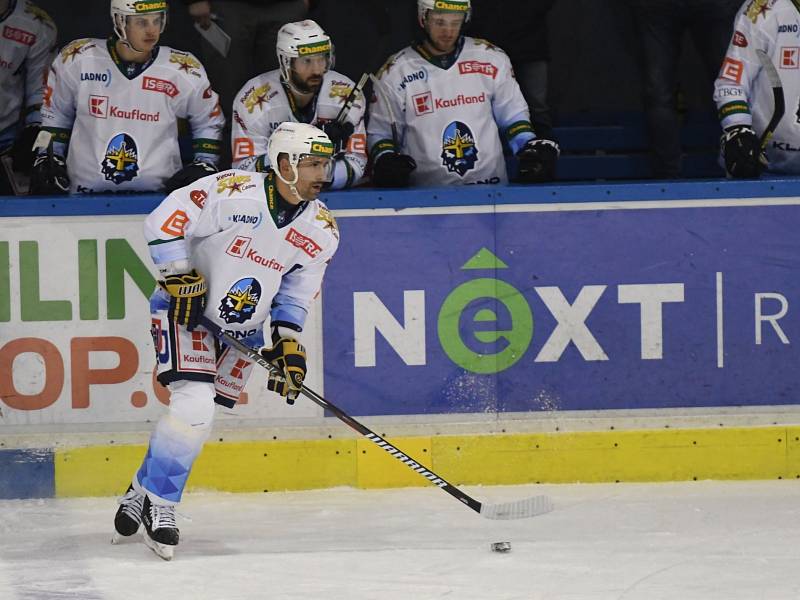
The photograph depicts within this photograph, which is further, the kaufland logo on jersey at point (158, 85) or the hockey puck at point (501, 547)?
the kaufland logo on jersey at point (158, 85)

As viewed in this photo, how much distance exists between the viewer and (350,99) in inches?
243

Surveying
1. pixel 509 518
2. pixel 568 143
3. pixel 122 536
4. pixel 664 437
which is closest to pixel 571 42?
pixel 568 143

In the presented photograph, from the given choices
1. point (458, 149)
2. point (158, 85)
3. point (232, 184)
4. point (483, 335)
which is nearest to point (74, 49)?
point (158, 85)

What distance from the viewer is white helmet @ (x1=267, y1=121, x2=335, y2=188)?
5102 millimetres

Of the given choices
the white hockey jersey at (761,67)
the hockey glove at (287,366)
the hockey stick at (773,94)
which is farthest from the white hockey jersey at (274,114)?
the hockey stick at (773,94)

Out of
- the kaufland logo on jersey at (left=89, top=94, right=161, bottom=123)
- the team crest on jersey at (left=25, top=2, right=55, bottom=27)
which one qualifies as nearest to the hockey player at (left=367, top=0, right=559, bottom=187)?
the kaufland logo on jersey at (left=89, top=94, right=161, bottom=123)

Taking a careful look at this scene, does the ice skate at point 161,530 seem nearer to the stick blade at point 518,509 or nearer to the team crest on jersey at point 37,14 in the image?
the stick blade at point 518,509

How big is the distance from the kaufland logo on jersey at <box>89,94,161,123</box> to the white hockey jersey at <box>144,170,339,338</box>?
Answer: 1002 mm

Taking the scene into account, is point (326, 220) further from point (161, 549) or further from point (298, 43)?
point (161, 549)

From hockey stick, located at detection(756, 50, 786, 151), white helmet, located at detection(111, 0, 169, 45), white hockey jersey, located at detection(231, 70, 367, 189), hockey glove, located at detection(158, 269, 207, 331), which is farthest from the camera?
hockey stick, located at detection(756, 50, 786, 151)

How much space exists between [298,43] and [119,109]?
2.28 feet

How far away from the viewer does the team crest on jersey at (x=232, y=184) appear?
205 inches

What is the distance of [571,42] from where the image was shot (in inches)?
316

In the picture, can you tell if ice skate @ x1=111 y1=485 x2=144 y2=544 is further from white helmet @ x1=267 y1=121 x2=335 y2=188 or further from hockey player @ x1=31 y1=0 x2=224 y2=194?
hockey player @ x1=31 y1=0 x2=224 y2=194
